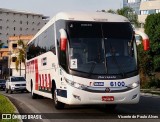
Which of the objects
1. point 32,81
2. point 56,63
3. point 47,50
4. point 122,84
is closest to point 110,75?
point 122,84

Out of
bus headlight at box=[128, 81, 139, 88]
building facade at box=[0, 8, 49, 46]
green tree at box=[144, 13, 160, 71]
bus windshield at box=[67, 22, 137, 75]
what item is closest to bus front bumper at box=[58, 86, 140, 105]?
bus headlight at box=[128, 81, 139, 88]

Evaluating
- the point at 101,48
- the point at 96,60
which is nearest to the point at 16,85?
the point at 101,48

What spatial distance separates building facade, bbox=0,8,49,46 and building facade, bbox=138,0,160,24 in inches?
3593

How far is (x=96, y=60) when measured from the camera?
14453 mm

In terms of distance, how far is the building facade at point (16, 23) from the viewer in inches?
6905

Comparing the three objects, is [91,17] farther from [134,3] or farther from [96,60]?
[134,3]

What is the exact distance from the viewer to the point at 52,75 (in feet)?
58.1

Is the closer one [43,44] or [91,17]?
[91,17]

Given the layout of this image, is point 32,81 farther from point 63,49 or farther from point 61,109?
point 63,49

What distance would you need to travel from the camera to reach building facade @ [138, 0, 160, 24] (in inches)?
3573

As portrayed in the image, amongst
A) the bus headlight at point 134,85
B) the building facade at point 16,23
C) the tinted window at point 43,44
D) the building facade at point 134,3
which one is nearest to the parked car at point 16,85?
the tinted window at point 43,44

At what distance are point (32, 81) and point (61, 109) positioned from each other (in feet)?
29.6

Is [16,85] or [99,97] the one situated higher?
[99,97]

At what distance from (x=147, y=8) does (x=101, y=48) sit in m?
79.2
